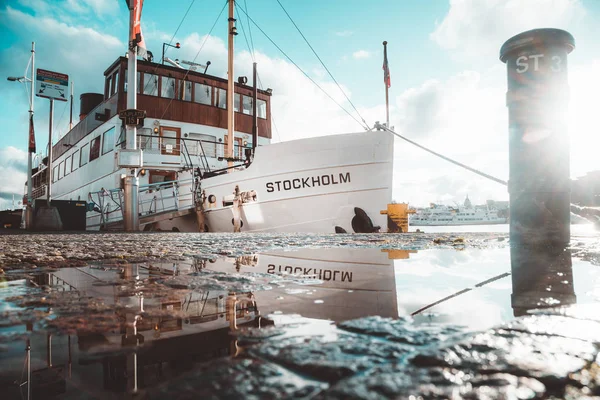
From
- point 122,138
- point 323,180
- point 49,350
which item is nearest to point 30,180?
point 122,138

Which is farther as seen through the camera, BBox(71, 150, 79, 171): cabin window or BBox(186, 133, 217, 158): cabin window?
BBox(71, 150, 79, 171): cabin window

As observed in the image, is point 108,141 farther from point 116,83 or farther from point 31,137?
point 31,137

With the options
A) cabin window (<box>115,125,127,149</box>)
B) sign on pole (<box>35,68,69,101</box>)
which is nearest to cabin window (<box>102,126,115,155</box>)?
cabin window (<box>115,125,127,149</box>)

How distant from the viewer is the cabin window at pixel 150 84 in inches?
513

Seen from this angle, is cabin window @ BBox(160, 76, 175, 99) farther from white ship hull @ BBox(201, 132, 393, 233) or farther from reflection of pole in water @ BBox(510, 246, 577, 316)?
reflection of pole in water @ BBox(510, 246, 577, 316)

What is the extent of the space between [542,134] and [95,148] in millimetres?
15353

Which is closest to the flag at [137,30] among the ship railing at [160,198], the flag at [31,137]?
the ship railing at [160,198]

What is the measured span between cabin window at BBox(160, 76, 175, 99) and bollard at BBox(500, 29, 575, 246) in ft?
41.2

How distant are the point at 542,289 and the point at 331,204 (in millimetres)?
7291

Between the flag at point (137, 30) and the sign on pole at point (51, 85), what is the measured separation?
19.9 feet

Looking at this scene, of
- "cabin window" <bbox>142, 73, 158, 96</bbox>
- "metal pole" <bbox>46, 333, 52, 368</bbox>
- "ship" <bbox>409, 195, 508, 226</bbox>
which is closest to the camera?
"metal pole" <bbox>46, 333, 52, 368</bbox>

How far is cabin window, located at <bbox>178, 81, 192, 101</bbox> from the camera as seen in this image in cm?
1351

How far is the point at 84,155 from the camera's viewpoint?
15.6m

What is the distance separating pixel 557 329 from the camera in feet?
2.56
